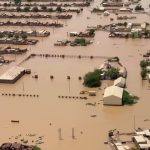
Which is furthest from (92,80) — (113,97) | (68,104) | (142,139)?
(142,139)

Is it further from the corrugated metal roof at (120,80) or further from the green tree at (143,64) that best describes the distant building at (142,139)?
the green tree at (143,64)

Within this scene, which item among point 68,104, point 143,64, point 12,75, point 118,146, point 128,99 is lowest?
point 118,146

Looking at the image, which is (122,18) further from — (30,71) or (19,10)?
(30,71)

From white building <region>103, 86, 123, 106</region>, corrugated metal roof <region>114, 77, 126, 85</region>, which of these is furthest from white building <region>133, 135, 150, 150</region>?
corrugated metal roof <region>114, 77, 126, 85</region>

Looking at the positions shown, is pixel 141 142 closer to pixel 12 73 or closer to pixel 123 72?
pixel 123 72

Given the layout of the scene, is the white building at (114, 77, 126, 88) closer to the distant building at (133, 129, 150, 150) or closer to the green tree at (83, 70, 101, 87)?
the green tree at (83, 70, 101, 87)

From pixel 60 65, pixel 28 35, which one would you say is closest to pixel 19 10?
pixel 28 35
